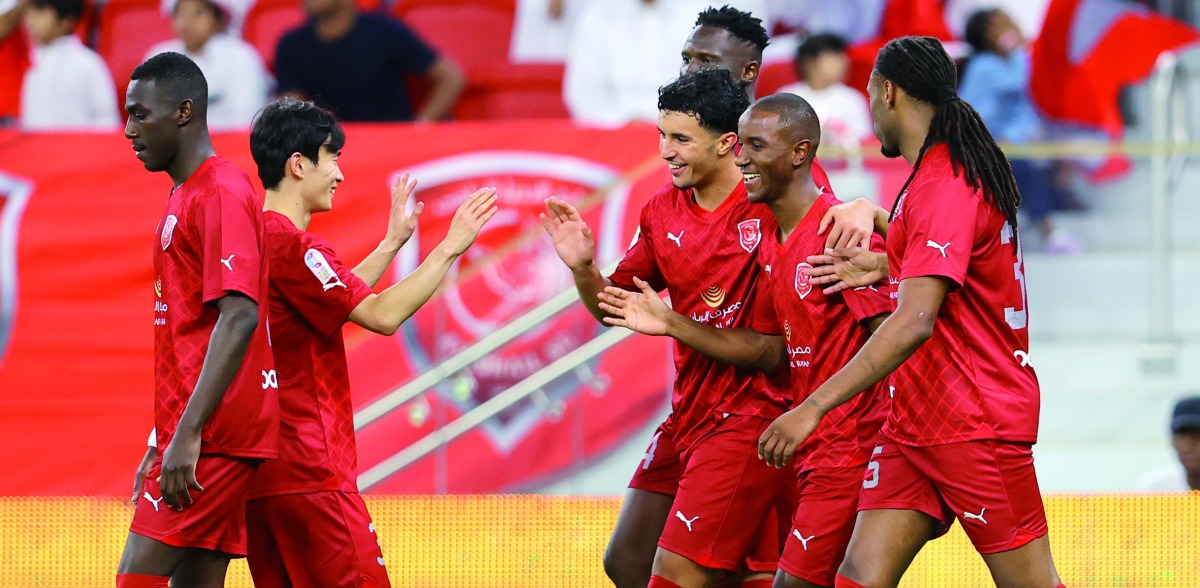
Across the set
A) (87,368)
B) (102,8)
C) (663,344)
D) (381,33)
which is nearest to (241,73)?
(381,33)

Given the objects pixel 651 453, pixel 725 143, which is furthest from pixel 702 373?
pixel 725 143

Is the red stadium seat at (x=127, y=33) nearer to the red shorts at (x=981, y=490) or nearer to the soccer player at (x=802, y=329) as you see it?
the soccer player at (x=802, y=329)

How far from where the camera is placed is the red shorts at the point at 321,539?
191 inches

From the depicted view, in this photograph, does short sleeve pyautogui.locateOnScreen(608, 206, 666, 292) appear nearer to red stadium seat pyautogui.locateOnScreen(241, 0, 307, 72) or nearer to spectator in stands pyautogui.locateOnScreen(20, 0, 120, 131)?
spectator in stands pyautogui.locateOnScreen(20, 0, 120, 131)

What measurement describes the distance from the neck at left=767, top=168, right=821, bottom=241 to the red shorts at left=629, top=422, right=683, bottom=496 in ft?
3.02

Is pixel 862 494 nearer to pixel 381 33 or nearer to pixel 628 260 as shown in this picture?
pixel 628 260

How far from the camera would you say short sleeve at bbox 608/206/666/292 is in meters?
5.57

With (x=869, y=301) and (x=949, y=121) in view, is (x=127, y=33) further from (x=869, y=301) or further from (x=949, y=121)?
(x=949, y=121)

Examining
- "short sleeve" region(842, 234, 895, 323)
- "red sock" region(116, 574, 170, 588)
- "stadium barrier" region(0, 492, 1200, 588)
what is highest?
"short sleeve" region(842, 234, 895, 323)

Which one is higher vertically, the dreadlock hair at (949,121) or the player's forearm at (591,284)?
the dreadlock hair at (949,121)

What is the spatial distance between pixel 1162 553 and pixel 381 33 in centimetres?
587

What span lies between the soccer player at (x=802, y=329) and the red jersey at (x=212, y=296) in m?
1.22

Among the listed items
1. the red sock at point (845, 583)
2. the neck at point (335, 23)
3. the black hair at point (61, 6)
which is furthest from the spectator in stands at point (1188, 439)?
the black hair at point (61, 6)

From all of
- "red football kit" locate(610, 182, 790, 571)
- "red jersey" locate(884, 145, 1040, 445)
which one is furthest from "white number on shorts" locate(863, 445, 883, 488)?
"red football kit" locate(610, 182, 790, 571)
